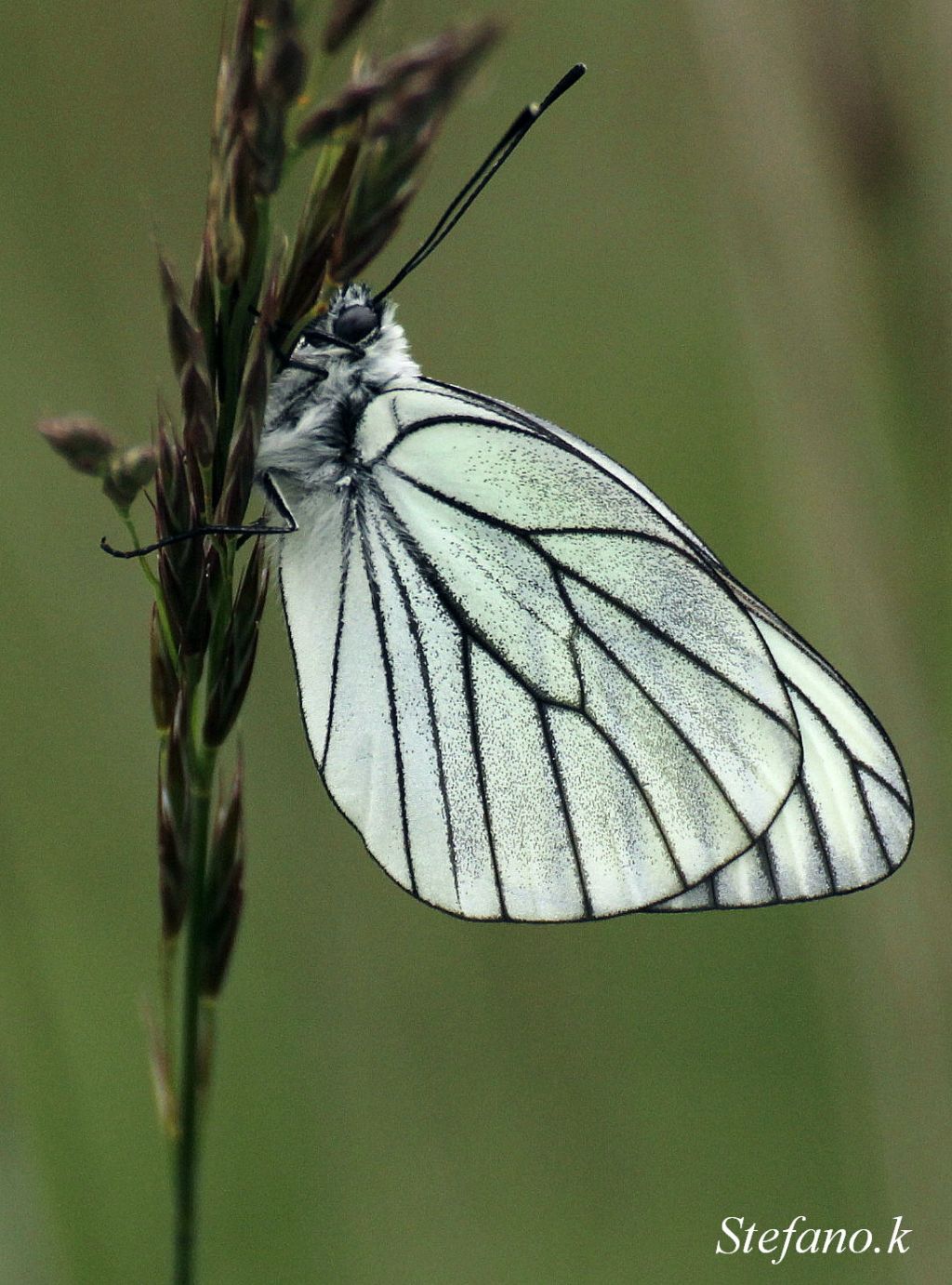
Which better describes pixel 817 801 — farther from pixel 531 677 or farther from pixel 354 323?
pixel 354 323

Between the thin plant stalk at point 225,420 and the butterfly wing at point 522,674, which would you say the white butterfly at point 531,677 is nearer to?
the butterfly wing at point 522,674

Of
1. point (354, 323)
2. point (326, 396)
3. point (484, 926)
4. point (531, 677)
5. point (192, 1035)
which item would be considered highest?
point (354, 323)

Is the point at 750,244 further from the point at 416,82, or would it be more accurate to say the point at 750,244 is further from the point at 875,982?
the point at 875,982

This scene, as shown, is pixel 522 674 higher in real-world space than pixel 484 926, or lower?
higher

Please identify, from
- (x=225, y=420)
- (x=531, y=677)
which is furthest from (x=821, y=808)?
(x=225, y=420)

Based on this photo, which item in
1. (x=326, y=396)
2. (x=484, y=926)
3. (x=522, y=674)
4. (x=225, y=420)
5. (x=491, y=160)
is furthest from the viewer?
(x=484, y=926)

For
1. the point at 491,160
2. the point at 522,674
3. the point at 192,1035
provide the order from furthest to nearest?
the point at 522,674, the point at 491,160, the point at 192,1035
